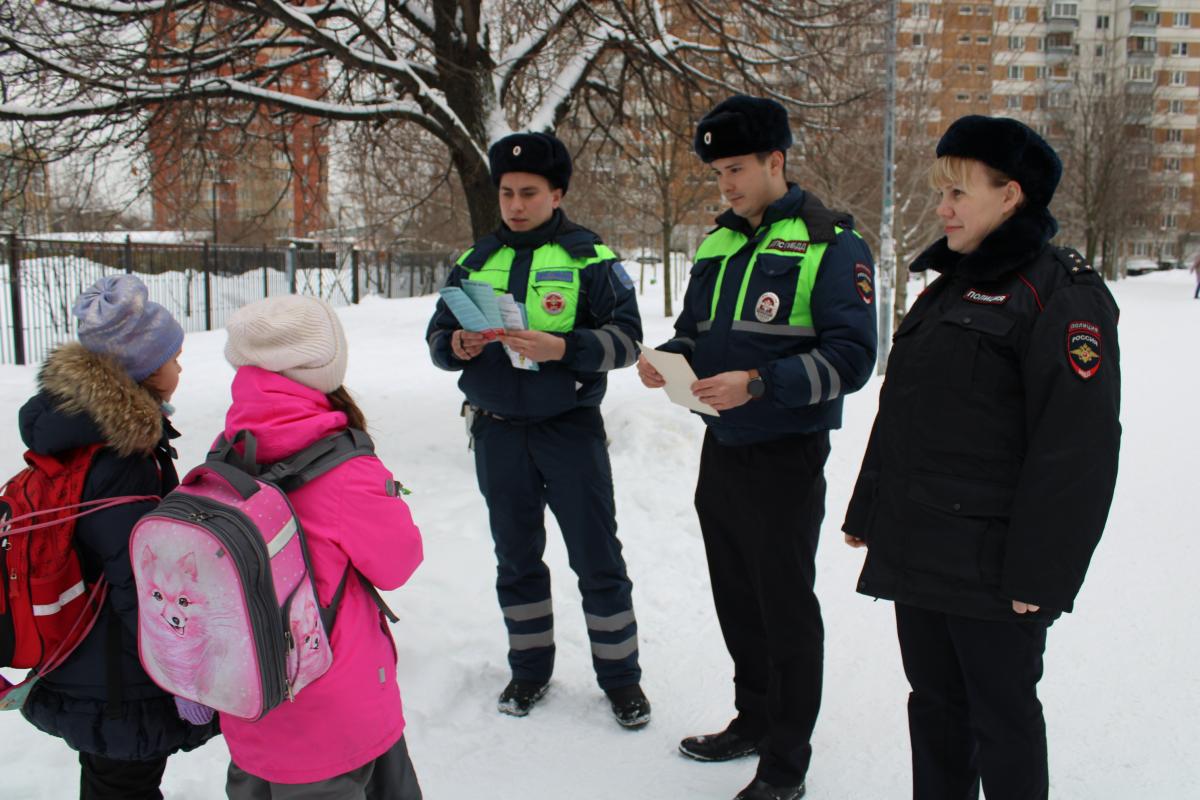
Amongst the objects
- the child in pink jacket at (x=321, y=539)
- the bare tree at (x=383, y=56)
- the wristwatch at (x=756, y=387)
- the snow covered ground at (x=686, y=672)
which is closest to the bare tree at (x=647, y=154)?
the bare tree at (x=383, y=56)

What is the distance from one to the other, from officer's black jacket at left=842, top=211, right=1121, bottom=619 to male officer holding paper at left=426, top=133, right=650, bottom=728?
1271 mm

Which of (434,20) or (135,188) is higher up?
(434,20)

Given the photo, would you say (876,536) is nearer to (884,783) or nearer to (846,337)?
(846,337)

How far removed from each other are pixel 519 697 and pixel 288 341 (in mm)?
1923

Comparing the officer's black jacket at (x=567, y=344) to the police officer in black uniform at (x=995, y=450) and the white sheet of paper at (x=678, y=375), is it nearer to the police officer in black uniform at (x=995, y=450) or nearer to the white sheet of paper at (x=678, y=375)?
the white sheet of paper at (x=678, y=375)

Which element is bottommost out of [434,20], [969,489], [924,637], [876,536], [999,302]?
[924,637]

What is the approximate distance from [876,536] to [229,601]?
5.08ft

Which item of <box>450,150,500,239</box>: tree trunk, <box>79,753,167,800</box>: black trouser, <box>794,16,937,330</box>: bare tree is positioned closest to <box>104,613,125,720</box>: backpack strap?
<box>79,753,167,800</box>: black trouser

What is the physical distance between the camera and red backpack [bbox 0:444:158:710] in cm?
194

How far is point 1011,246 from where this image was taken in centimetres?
203

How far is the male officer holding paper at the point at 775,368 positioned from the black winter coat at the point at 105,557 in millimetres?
1513

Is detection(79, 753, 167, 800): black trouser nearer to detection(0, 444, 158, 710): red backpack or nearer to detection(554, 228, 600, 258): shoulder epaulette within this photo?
detection(0, 444, 158, 710): red backpack

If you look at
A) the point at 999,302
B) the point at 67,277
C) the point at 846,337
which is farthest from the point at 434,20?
the point at 67,277

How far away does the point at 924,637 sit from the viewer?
7.29ft
